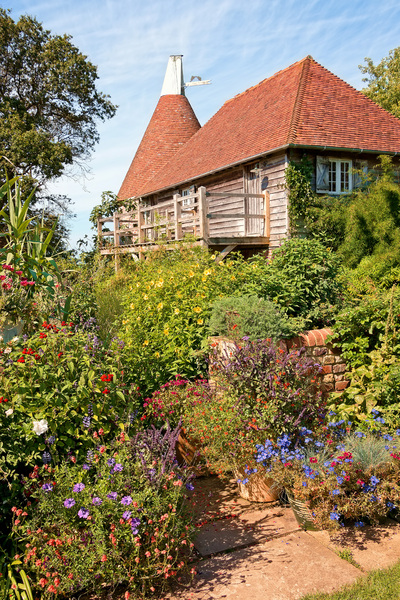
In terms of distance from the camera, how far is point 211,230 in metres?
16.5

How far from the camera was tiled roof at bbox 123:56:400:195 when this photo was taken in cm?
1256

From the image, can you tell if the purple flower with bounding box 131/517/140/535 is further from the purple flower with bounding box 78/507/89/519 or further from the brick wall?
the brick wall

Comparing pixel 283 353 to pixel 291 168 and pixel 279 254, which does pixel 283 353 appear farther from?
pixel 291 168

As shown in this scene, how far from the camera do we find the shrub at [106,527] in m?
2.58

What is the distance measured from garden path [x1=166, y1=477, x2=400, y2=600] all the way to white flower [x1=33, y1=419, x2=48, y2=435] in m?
1.16

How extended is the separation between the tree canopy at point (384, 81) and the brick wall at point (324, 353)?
23285 mm

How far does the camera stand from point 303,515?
341cm

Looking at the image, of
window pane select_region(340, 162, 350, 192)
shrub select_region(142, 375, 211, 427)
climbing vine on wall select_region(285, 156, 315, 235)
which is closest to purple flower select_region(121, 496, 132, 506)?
shrub select_region(142, 375, 211, 427)

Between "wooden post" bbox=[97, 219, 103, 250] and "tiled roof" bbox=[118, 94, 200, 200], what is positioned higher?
"tiled roof" bbox=[118, 94, 200, 200]

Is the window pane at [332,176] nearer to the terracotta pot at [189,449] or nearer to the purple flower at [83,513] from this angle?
the terracotta pot at [189,449]

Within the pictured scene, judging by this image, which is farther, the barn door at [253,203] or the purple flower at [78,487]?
the barn door at [253,203]

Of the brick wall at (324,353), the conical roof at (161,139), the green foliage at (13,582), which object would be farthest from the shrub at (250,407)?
the conical roof at (161,139)

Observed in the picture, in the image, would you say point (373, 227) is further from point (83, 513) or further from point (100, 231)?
point (100, 231)

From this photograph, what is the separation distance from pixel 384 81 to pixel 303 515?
28.9 m
